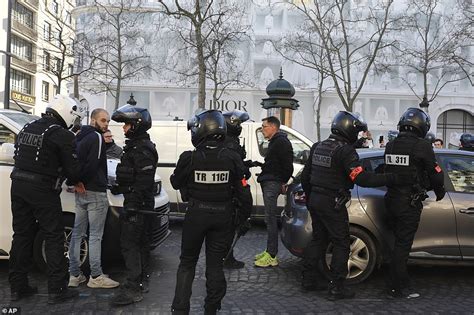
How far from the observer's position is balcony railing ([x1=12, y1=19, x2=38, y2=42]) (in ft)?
143

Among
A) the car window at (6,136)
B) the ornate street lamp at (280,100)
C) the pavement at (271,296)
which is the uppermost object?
the ornate street lamp at (280,100)

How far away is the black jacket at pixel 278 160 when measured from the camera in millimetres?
6098

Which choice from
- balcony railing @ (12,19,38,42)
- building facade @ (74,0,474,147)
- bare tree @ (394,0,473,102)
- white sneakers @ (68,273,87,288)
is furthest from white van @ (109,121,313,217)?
balcony railing @ (12,19,38,42)

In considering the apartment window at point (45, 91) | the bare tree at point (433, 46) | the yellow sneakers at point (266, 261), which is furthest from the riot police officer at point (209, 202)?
the apartment window at point (45, 91)

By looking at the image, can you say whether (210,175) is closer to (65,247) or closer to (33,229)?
(33,229)

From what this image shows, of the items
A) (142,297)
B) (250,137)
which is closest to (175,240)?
(250,137)

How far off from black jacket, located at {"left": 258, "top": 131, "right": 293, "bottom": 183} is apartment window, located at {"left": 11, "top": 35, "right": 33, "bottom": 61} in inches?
1699

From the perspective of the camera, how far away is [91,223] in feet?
16.9

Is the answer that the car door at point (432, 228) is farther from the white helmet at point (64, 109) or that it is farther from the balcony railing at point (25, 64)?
the balcony railing at point (25, 64)

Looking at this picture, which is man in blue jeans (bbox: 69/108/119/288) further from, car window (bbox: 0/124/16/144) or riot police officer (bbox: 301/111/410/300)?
riot police officer (bbox: 301/111/410/300)

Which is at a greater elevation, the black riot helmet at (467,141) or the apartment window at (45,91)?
the apartment window at (45,91)

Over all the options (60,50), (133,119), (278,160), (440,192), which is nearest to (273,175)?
(278,160)

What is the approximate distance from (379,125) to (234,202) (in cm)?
3081

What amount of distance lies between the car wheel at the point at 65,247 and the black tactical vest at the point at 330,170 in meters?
2.64
